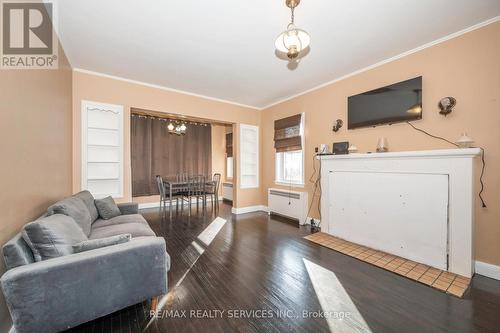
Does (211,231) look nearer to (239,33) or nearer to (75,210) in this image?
(75,210)

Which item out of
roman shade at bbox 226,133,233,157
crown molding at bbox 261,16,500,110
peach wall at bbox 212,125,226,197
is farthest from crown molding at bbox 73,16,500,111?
peach wall at bbox 212,125,226,197

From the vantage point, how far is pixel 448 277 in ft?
7.10

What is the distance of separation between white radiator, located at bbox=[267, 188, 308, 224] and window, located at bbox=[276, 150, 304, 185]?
298mm

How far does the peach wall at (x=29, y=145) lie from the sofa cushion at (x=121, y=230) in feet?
1.76

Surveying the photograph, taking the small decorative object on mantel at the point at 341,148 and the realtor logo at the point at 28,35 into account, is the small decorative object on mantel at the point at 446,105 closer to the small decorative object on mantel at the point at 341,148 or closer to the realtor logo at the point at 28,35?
the small decorative object on mantel at the point at 341,148

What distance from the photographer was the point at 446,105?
2430 millimetres

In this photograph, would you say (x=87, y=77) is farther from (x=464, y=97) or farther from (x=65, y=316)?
(x=464, y=97)

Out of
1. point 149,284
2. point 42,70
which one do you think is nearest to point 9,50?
point 42,70

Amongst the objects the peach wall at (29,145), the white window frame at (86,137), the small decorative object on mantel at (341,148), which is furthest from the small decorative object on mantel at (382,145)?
the white window frame at (86,137)

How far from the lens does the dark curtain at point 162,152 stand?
546 cm

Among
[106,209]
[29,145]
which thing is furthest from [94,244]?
[106,209]

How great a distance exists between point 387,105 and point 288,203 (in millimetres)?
2562

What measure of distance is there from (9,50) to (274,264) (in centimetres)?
314

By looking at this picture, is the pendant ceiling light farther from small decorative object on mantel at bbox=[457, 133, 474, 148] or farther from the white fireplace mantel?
small decorative object on mantel at bbox=[457, 133, 474, 148]
